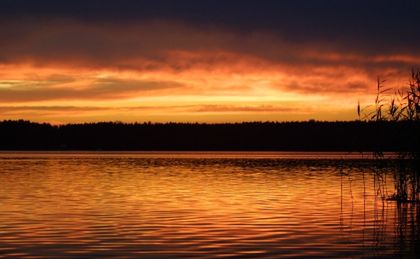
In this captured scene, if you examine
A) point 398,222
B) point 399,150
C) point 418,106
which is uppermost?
point 418,106

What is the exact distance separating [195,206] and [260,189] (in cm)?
1192

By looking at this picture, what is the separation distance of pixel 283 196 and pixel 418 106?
10566mm

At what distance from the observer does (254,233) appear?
2381 centimetres

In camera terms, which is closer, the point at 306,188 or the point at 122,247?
the point at 122,247

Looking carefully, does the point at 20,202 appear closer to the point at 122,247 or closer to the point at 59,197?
the point at 59,197

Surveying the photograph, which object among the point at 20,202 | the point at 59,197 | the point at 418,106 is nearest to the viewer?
the point at 418,106

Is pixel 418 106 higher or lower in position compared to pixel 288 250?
higher

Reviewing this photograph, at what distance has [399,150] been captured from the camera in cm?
3169

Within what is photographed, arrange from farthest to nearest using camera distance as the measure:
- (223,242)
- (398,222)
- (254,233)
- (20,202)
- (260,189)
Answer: (260,189), (20,202), (398,222), (254,233), (223,242)

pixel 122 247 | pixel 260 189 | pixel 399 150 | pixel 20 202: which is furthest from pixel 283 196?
pixel 122 247

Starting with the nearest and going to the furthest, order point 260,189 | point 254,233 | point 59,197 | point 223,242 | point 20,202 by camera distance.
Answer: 1. point 223,242
2. point 254,233
3. point 20,202
4. point 59,197
5. point 260,189

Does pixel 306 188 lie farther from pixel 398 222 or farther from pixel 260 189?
pixel 398 222

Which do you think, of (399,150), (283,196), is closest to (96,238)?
(399,150)

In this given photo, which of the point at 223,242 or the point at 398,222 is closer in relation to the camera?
the point at 223,242
